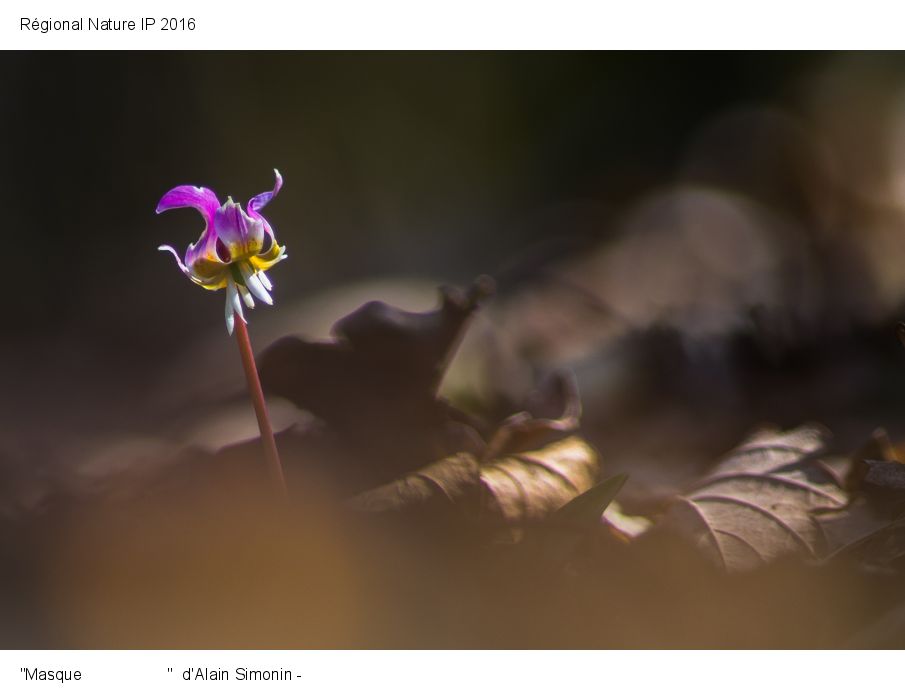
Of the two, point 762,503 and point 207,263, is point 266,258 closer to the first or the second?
point 207,263

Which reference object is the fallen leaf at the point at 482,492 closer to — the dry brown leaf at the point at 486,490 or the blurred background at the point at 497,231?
the dry brown leaf at the point at 486,490

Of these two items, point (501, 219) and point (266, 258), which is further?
point (501, 219)

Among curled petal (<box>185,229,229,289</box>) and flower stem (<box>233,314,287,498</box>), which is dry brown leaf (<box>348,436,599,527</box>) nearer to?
flower stem (<box>233,314,287,498</box>)

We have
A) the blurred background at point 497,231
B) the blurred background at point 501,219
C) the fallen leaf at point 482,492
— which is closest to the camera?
the fallen leaf at point 482,492

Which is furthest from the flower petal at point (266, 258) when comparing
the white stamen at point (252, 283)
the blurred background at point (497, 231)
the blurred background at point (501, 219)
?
the blurred background at point (501, 219)

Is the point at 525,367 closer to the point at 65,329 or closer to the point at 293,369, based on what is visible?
the point at 293,369

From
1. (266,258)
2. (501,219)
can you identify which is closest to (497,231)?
(501,219)

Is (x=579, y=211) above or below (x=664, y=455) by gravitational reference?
above
